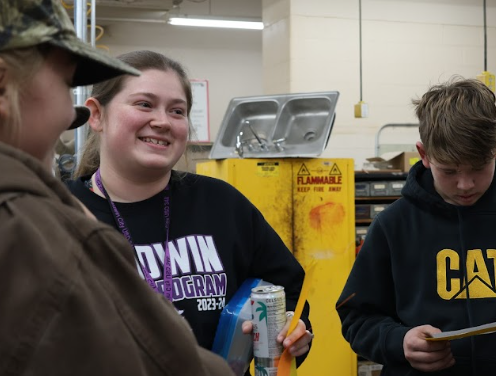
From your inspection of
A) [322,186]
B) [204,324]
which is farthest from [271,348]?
[322,186]

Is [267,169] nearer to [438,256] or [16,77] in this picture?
[438,256]

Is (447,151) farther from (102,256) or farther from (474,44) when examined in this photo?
(474,44)

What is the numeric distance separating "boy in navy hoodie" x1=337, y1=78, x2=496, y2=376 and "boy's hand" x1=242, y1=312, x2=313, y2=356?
0.33m

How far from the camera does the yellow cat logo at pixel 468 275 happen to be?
1650 mm

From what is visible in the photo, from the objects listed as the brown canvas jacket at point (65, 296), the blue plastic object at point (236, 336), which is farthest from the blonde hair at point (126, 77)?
the brown canvas jacket at point (65, 296)

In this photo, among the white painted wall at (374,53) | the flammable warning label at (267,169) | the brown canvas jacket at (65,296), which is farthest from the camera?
the white painted wall at (374,53)

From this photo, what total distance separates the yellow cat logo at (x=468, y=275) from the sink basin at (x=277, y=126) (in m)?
2.23

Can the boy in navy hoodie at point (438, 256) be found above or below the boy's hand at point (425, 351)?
above

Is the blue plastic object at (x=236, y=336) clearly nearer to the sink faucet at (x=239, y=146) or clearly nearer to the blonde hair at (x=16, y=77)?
the blonde hair at (x=16, y=77)

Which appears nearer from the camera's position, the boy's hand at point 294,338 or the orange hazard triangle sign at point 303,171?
the boy's hand at point 294,338

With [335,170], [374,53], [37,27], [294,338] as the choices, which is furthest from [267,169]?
[374,53]

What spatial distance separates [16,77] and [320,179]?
3.39 m

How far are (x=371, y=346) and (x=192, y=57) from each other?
810 cm

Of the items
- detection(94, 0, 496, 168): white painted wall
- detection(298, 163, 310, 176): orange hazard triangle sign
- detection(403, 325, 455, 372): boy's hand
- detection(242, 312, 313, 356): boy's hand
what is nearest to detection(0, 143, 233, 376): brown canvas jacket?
detection(242, 312, 313, 356): boy's hand
